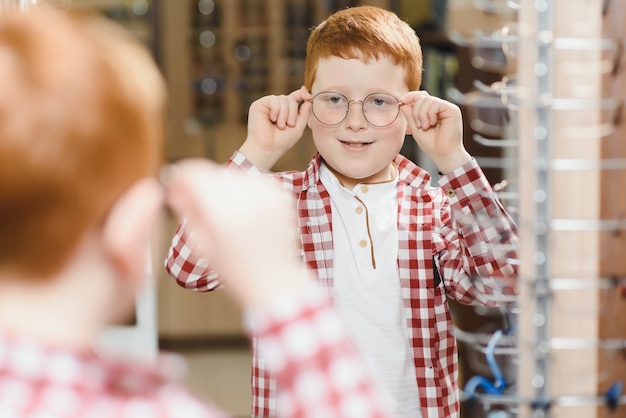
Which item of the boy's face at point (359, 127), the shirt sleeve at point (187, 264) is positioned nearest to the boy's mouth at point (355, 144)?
the boy's face at point (359, 127)

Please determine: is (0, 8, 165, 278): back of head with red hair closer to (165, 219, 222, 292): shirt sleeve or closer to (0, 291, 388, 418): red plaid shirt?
(0, 291, 388, 418): red plaid shirt

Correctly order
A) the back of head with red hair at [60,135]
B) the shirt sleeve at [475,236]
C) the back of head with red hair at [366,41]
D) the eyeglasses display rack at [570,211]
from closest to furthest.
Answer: the back of head with red hair at [60,135], the eyeglasses display rack at [570,211], the shirt sleeve at [475,236], the back of head with red hair at [366,41]

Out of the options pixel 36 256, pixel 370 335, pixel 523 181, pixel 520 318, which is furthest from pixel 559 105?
pixel 370 335

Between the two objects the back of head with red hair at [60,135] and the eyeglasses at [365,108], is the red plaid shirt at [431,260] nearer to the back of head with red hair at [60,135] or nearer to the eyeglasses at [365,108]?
the eyeglasses at [365,108]

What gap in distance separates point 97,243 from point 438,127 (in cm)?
96

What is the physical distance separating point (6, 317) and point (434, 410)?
978 millimetres

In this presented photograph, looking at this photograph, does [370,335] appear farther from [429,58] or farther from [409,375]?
[429,58]

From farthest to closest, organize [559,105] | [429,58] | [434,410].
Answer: [429,58] → [434,410] → [559,105]

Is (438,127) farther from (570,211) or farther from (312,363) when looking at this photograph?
(312,363)

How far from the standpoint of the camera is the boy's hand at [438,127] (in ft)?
4.80

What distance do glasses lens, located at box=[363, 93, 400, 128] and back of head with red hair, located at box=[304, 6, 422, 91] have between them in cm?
6

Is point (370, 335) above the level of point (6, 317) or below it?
below

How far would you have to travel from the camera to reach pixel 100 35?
0.63 m

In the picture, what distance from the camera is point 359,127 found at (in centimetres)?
149
